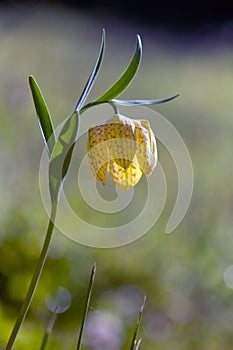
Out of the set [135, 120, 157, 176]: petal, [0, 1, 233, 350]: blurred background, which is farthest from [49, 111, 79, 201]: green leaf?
[0, 1, 233, 350]: blurred background

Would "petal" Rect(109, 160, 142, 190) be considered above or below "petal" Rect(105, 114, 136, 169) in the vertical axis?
below

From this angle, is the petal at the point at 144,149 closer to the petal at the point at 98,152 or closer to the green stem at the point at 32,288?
the petal at the point at 98,152

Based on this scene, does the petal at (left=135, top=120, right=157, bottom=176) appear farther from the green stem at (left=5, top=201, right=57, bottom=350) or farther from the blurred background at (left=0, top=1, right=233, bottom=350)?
the blurred background at (left=0, top=1, right=233, bottom=350)

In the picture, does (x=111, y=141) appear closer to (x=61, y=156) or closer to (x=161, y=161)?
(x=61, y=156)

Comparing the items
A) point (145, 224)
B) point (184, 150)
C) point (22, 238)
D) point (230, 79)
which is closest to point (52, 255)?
point (22, 238)

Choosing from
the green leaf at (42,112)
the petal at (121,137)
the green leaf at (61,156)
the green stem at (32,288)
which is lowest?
the green stem at (32,288)

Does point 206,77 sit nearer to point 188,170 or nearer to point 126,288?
point 188,170

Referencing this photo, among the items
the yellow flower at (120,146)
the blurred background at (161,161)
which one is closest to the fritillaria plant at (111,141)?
the yellow flower at (120,146)
